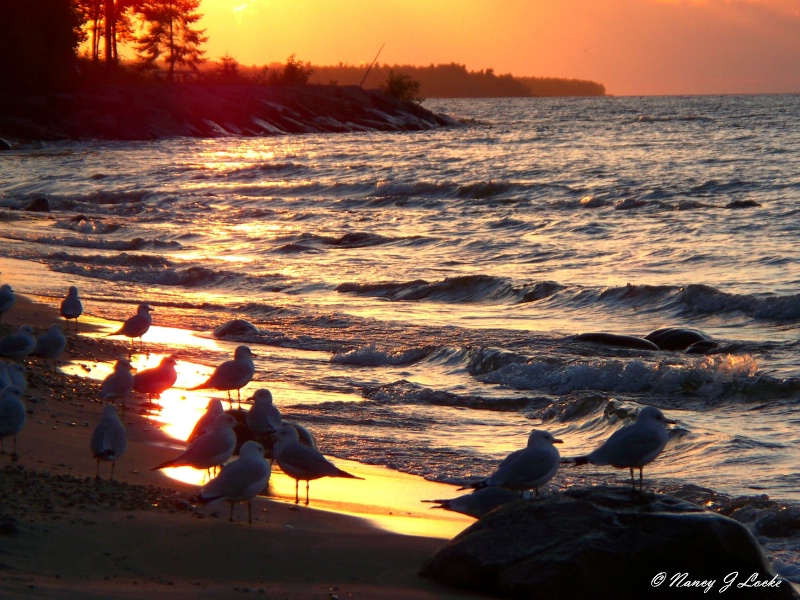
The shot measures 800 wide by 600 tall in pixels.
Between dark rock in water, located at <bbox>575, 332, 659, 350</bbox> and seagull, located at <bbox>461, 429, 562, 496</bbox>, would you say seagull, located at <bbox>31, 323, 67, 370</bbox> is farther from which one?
dark rock in water, located at <bbox>575, 332, 659, 350</bbox>

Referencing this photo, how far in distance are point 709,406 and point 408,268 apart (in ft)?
31.7

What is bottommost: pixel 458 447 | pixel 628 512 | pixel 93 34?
pixel 458 447

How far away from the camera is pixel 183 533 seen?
5.27 m

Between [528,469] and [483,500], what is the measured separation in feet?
1.38

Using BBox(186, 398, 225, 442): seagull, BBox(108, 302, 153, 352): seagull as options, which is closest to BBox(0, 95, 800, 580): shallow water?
BBox(108, 302, 153, 352): seagull

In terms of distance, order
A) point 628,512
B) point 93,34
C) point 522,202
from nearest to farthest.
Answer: point 628,512, point 522,202, point 93,34

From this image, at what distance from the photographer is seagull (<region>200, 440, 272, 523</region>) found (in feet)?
17.9

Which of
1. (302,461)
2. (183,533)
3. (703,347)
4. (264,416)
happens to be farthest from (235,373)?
(703,347)

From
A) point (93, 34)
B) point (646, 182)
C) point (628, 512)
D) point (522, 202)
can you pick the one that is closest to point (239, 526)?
point (628, 512)

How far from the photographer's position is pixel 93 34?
6744 centimetres

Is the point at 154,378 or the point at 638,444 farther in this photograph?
the point at 154,378

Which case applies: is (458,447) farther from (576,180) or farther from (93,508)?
(576,180)

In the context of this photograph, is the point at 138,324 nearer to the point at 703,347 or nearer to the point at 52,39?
the point at 703,347

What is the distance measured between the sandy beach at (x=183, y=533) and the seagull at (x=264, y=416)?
14.5 inches
